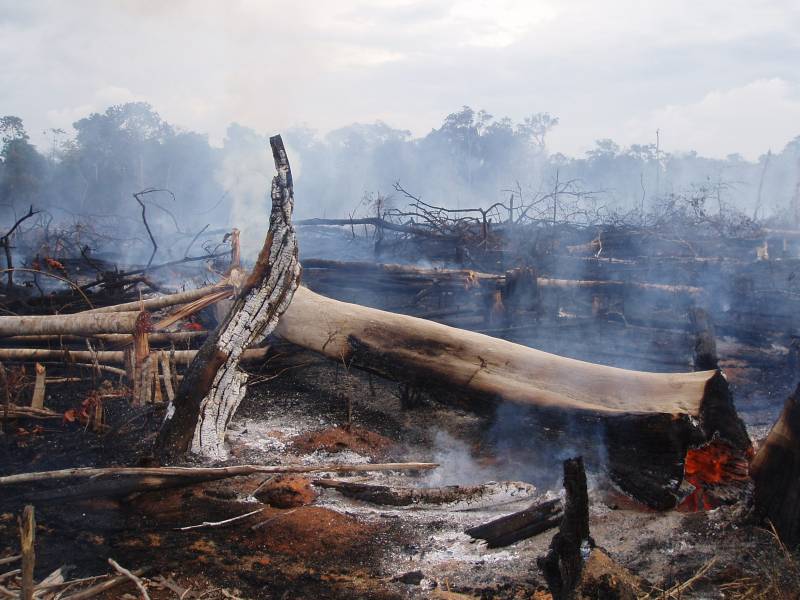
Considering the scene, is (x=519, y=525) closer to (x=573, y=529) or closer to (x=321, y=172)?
(x=573, y=529)

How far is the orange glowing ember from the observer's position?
11.5ft

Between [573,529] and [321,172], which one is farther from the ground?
[321,172]

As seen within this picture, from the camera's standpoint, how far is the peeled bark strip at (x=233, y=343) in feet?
13.1

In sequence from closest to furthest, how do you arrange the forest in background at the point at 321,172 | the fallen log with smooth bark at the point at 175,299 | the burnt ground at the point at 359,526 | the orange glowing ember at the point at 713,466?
1. the burnt ground at the point at 359,526
2. the orange glowing ember at the point at 713,466
3. the fallen log with smooth bark at the point at 175,299
4. the forest in background at the point at 321,172

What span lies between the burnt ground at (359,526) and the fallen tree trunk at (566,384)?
173mm

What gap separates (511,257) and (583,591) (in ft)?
30.2

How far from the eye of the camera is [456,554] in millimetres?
3037

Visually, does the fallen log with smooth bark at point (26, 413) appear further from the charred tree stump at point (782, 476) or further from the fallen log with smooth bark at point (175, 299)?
the charred tree stump at point (782, 476)

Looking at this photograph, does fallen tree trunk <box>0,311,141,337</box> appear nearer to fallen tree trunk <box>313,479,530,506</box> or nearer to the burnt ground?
the burnt ground

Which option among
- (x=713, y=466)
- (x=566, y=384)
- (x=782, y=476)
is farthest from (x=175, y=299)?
(x=782, y=476)

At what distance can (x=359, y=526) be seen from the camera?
3.34 meters

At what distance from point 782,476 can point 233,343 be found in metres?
3.44

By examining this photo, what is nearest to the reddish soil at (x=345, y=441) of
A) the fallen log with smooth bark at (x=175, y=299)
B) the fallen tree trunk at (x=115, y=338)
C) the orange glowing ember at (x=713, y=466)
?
the fallen log with smooth bark at (x=175, y=299)

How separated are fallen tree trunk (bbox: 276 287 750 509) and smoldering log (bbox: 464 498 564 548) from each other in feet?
2.13
